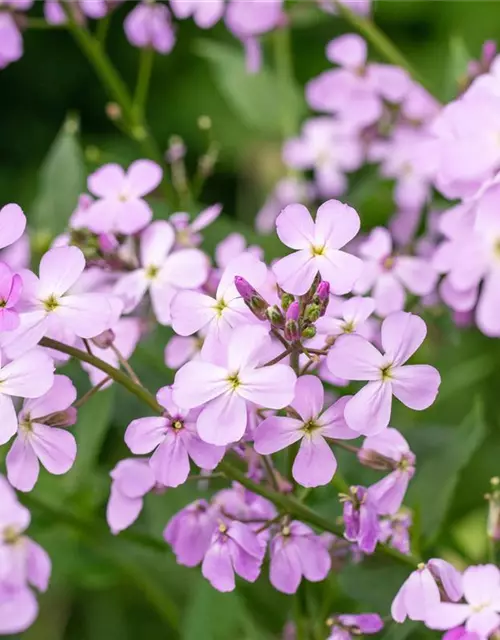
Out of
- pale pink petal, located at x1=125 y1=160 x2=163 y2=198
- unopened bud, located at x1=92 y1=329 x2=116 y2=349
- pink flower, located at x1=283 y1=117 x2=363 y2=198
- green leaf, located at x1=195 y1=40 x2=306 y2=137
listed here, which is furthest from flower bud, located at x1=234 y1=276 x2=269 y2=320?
green leaf, located at x1=195 y1=40 x2=306 y2=137

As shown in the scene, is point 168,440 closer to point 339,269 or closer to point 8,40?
point 339,269

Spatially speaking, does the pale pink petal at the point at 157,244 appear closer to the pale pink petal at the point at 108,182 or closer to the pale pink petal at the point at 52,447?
the pale pink petal at the point at 108,182

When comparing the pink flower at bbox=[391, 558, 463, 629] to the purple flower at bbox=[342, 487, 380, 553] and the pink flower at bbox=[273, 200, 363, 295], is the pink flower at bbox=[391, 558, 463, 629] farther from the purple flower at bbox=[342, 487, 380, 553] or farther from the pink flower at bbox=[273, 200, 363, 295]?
the pink flower at bbox=[273, 200, 363, 295]

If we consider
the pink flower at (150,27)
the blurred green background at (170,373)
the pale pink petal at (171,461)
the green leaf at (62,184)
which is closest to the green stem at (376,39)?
the blurred green background at (170,373)

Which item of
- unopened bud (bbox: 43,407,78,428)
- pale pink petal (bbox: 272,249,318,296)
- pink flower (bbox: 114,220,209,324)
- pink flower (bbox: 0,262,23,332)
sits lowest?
pink flower (bbox: 114,220,209,324)

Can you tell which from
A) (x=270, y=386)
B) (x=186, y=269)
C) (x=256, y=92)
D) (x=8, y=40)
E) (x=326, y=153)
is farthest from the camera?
(x=256, y=92)

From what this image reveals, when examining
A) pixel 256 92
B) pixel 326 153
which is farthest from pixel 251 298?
pixel 256 92
